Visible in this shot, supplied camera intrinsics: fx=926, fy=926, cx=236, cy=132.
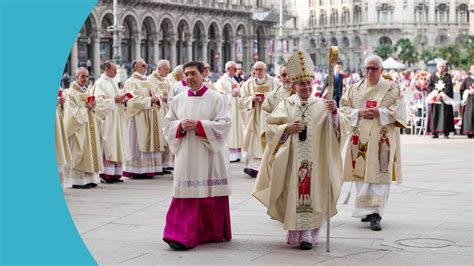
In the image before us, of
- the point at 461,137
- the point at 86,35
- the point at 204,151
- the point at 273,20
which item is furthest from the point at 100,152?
the point at 273,20

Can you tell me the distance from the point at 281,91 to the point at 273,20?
227 feet

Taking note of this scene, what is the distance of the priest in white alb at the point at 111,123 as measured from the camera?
43.0 feet

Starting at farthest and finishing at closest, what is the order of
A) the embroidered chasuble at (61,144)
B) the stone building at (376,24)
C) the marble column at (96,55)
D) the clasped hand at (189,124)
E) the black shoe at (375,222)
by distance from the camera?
the stone building at (376,24), the marble column at (96,55), the embroidered chasuble at (61,144), the black shoe at (375,222), the clasped hand at (189,124)

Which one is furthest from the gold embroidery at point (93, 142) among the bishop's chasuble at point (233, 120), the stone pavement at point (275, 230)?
the bishop's chasuble at point (233, 120)

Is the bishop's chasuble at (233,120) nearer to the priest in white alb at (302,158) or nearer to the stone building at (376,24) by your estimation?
the priest in white alb at (302,158)

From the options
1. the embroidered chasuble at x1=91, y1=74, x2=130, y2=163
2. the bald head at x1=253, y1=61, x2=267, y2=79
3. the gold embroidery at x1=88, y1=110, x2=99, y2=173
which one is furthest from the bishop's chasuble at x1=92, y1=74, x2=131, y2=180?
the bald head at x1=253, y1=61, x2=267, y2=79

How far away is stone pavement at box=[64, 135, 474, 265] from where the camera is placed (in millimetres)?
7816

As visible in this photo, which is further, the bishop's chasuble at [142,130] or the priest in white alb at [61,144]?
the bishop's chasuble at [142,130]

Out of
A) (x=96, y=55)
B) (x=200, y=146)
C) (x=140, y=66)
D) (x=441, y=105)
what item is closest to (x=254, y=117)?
(x=140, y=66)

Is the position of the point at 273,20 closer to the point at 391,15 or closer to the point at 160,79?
the point at 391,15

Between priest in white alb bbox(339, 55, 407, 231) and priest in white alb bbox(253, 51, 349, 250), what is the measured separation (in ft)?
3.02

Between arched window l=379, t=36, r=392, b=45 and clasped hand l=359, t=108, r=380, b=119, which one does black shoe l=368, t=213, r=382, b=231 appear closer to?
clasped hand l=359, t=108, r=380, b=119

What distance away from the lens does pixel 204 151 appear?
831 centimetres

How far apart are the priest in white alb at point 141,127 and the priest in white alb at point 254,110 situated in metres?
1.32
